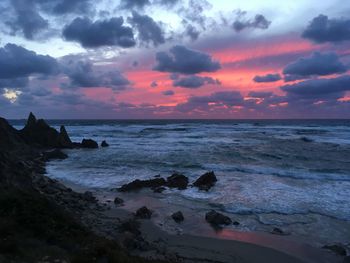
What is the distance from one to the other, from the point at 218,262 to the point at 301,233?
185 inches

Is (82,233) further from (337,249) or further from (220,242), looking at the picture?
(337,249)

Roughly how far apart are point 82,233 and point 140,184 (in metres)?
12.8

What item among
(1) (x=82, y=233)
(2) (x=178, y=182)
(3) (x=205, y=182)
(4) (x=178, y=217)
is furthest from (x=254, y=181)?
(1) (x=82, y=233)

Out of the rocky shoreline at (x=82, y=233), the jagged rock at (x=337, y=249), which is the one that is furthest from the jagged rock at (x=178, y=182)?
the jagged rock at (x=337, y=249)

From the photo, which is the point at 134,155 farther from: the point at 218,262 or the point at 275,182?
the point at 218,262

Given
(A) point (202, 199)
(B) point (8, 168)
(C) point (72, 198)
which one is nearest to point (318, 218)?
(A) point (202, 199)

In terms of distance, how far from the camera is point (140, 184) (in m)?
23.1

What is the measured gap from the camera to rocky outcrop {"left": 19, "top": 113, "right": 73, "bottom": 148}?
4678 centimetres

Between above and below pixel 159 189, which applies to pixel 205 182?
above

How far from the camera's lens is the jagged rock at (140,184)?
2225cm

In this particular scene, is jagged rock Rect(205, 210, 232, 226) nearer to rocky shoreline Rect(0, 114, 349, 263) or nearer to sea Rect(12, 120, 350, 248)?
rocky shoreline Rect(0, 114, 349, 263)

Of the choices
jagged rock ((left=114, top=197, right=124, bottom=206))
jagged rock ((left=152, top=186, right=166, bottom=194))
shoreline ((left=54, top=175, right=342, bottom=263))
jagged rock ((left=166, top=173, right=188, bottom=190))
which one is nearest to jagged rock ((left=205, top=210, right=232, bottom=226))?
shoreline ((left=54, top=175, right=342, bottom=263))

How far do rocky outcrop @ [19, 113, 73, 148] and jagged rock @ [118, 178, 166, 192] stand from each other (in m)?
26.6

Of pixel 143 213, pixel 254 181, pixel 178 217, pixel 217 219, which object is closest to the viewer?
pixel 217 219
